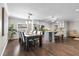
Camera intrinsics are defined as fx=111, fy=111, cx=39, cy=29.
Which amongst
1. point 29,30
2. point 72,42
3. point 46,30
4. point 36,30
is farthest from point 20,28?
point 72,42

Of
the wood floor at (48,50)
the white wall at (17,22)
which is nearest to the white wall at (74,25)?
the wood floor at (48,50)

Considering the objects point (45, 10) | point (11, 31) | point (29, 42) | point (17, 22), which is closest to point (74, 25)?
point (45, 10)

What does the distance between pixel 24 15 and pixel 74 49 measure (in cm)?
A: 148

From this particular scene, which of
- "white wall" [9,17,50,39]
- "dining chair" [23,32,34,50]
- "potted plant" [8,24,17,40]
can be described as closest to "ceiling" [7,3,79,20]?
"white wall" [9,17,50,39]

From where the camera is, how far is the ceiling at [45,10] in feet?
8.66

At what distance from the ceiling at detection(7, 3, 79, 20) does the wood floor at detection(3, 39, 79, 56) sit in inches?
25.5

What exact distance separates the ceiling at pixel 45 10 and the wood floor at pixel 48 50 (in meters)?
0.65

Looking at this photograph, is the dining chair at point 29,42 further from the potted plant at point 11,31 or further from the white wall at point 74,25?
the white wall at point 74,25

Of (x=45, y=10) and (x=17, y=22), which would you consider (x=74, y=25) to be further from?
(x=17, y=22)

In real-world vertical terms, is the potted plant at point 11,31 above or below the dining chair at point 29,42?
above

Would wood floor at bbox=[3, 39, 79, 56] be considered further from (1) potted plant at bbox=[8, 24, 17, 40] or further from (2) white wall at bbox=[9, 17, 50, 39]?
(2) white wall at bbox=[9, 17, 50, 39]

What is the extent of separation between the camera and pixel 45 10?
8.82 ft

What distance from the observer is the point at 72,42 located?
2781 mm

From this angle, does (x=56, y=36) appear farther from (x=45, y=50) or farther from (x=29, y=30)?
(x=29, y=30)
